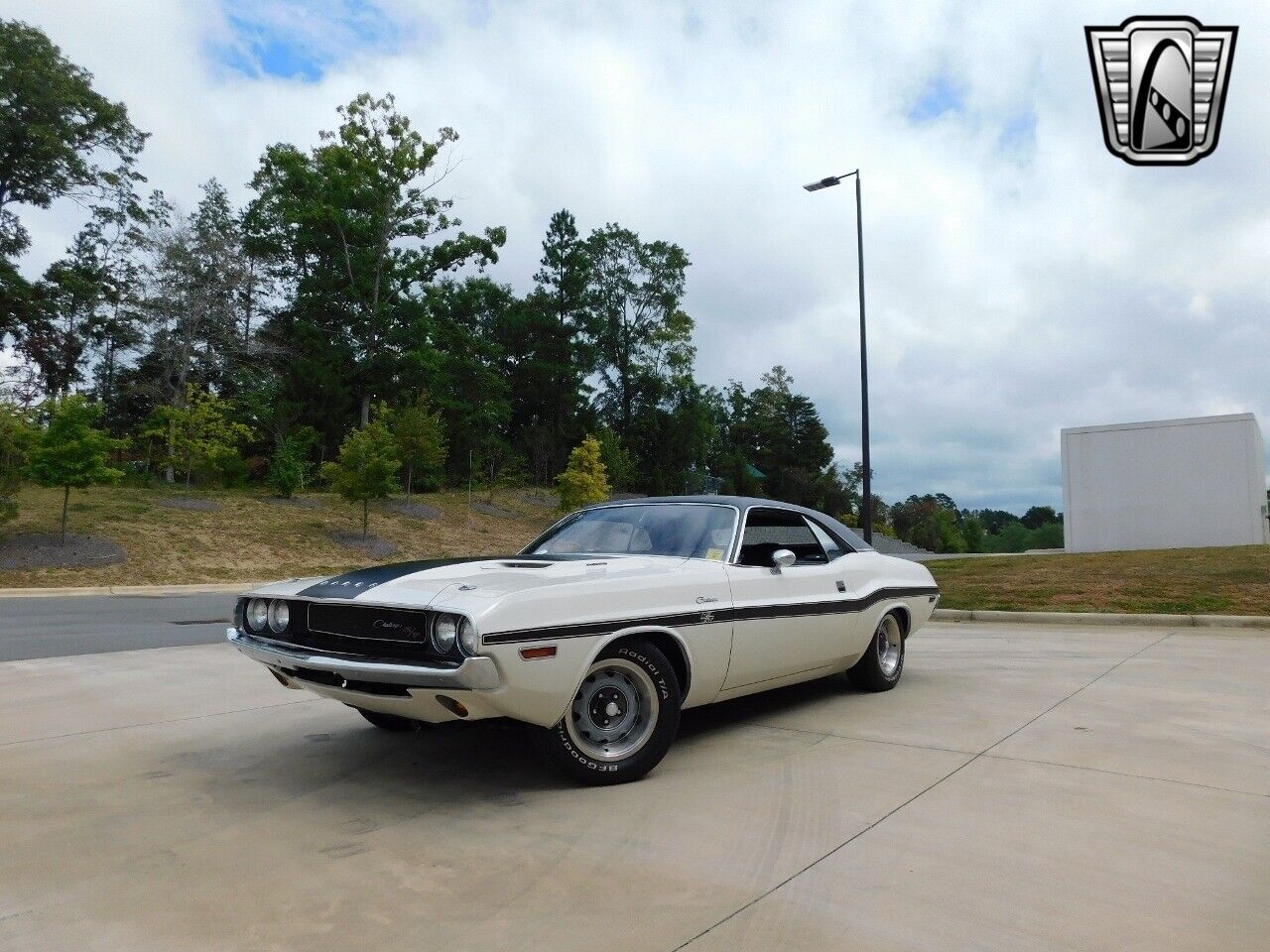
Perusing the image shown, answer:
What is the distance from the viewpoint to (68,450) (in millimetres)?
18922

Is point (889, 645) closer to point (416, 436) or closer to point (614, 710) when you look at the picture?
point (614, 710)

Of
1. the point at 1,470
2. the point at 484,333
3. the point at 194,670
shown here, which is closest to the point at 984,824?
the point at 194,670

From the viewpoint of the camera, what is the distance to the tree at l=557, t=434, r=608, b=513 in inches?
1303

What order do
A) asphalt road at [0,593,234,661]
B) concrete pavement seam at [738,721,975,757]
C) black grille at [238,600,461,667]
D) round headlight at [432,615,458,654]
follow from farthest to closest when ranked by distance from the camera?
1. asphalt road at [0,593,234,661]
2. concrete pavement seam at [738,721,975,757]
3. black grille at [238,600,461,667]
4. round headlight at [432,615,458,654]

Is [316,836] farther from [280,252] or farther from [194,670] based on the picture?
[280,252]

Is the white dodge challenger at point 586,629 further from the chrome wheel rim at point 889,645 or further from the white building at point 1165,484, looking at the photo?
the white building at point 1165,484

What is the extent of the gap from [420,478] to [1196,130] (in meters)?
33.8

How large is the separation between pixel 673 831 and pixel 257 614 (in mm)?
2493

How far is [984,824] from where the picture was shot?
3.48 metres

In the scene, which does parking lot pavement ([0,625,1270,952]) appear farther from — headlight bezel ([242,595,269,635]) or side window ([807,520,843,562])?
side window ([807,520,843,562])

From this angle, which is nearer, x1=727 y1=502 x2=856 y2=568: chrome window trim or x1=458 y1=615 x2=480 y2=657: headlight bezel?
x1=458 y1=615 x2=480 y2=657: headlight bezel

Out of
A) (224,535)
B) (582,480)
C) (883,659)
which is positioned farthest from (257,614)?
(582,480)

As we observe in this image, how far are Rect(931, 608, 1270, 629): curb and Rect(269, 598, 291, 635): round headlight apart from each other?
370 inches

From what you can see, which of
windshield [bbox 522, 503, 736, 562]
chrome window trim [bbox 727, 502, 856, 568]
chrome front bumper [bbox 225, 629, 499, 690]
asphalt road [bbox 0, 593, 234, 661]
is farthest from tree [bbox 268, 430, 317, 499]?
chrome front bumper [bbox 225, 629, 499, 690]
